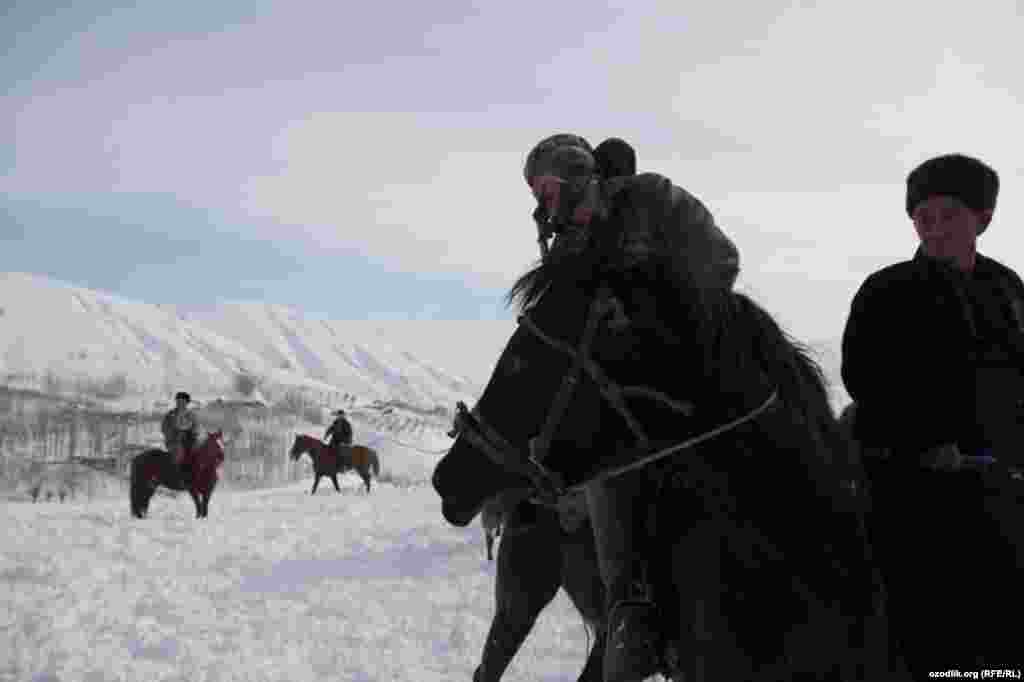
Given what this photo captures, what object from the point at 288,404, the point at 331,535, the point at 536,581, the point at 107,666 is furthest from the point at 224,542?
the point at 288,404

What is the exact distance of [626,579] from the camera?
1980 millimetres

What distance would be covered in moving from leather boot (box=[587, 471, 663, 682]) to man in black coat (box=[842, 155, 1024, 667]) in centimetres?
62

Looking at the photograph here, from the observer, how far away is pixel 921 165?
2.26 meters

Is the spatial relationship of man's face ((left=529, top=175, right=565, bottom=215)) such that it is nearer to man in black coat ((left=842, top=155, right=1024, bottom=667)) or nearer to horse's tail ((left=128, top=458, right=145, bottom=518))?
man in black coat ((left=842, top=155, right=1024, bottom=667))

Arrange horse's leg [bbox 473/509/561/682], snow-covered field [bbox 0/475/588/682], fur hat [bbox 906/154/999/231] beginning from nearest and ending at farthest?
fur hat [bbox 906/154/999/231]
horse's leg [bbox 473/509/561/682]
snow-covered field [bbox 0/475/588/682]

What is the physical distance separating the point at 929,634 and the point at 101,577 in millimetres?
8553

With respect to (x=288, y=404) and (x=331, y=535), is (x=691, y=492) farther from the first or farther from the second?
(x=288, y=404)

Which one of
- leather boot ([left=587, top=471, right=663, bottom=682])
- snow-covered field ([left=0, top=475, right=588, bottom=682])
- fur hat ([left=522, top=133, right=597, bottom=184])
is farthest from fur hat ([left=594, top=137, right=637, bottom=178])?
snow-covered field ([left=0, top=475, right=588, bottom=682])

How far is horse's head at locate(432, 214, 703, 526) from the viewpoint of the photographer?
186 centimetres

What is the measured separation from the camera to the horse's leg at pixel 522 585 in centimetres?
415

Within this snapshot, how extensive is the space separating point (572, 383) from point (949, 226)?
1217mm

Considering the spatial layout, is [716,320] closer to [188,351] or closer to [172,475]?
[172,475]

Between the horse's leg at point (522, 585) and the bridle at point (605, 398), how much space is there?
2.34 meters

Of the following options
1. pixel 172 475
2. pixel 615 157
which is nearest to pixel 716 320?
pixel 615 157
